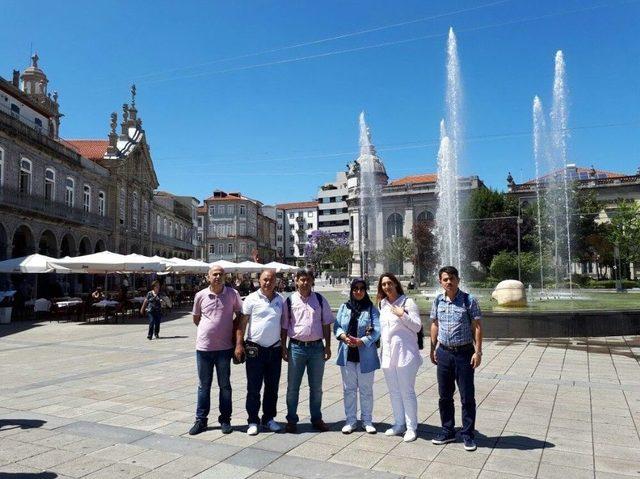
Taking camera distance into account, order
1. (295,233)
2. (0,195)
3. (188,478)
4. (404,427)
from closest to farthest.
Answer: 1. (188,478)
2. (404,427)
3. (0,195)
4. (295,233)

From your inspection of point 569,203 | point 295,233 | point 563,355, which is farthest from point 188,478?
point 295,233

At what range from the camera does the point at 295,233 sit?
123m

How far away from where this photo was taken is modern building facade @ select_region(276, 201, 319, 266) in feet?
396

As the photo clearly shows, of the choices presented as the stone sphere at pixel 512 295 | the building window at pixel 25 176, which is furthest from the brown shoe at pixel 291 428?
the building window at pixel 25 176

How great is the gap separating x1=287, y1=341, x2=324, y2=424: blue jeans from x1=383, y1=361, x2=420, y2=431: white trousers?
73cm

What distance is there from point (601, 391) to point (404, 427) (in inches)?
143

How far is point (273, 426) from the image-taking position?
5414 millimetres

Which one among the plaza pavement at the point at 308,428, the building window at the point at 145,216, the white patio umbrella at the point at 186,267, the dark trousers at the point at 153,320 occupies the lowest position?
the plaza pavement at the point at 308,428

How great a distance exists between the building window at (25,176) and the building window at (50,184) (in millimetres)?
1640

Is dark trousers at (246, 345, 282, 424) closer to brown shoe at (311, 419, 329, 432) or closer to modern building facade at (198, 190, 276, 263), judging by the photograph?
brown shoe at (311, 419, 329, 432)

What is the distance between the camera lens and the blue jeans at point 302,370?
5305mm

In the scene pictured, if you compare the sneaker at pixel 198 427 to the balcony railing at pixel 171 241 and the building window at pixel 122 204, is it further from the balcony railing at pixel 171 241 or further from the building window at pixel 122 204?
the balcony railing at pixel 171 241

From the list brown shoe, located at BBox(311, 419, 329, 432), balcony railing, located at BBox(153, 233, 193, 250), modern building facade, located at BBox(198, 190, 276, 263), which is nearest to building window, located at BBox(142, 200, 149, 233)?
balcony railing, located at BBox(153, 233, 193, 250)

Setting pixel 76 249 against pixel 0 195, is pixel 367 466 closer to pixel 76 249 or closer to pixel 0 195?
pixel 0 195
